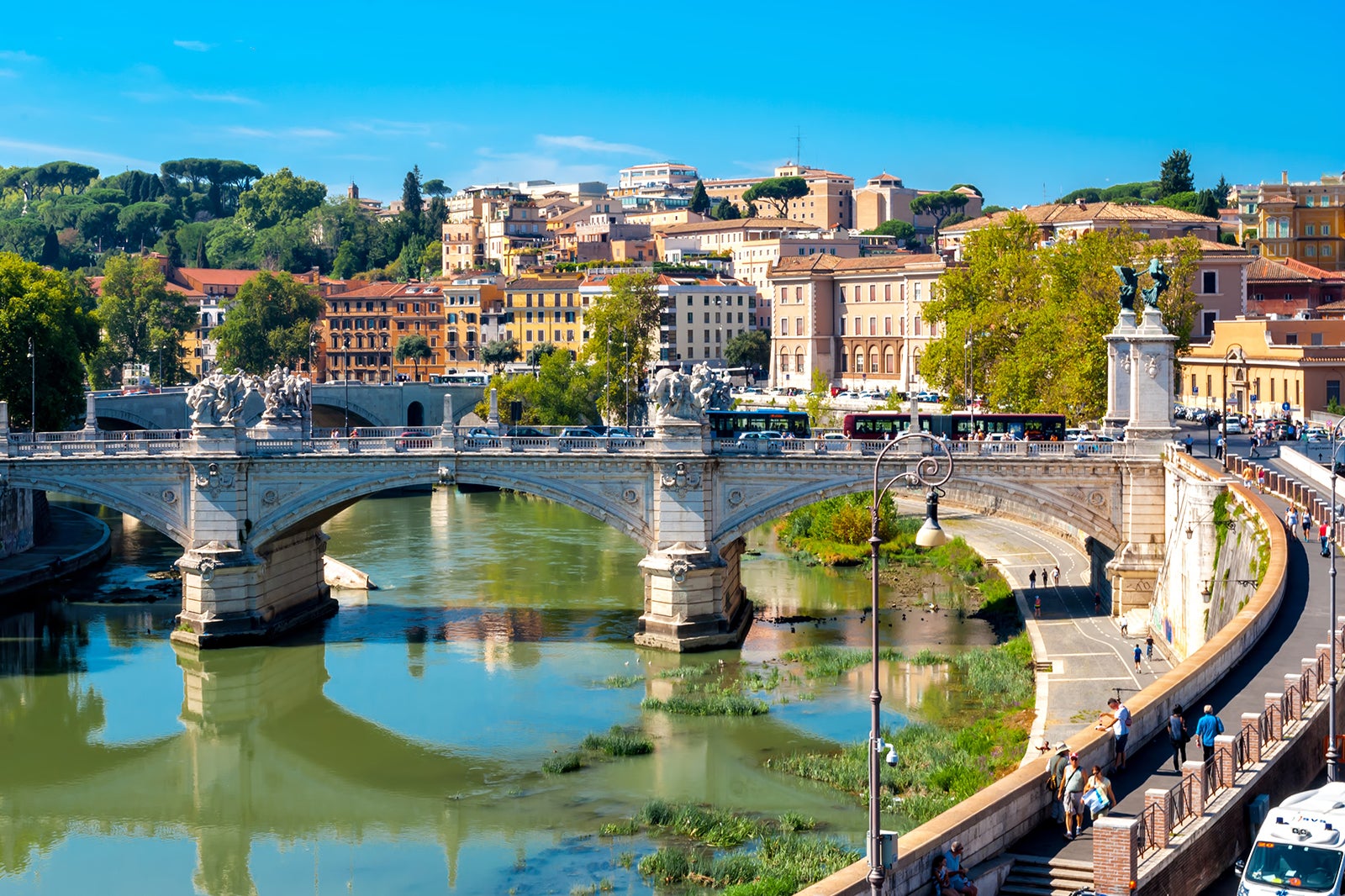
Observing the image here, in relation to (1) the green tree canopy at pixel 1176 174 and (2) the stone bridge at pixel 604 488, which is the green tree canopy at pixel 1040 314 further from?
(1) the green tree canopy at pixel 1176 174

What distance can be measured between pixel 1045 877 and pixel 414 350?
109m

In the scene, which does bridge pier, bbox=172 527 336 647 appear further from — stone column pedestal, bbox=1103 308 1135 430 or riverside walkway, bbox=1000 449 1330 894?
stone column pedestal, bbox=1103 308 1135 430

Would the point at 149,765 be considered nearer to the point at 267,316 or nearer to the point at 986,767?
the point at 986,767

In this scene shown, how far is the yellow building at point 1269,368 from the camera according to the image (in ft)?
190

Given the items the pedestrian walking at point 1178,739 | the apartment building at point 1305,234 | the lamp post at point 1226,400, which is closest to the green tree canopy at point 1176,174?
the apartment building at point 1305,234

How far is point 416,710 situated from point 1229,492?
19178 mm

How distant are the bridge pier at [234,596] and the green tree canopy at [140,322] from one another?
65.2 m

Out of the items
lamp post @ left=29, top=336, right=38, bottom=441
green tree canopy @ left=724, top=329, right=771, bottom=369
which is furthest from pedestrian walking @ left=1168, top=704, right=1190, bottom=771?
green tree canopy @ left=724, top=329, right=771, bottom=369

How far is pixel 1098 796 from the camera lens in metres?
18.6

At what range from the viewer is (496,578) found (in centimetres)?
5519

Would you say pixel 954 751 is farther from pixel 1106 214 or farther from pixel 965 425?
pixel 1106 214

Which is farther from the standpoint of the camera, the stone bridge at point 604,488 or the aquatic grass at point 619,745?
the stone bridge at point 604,488

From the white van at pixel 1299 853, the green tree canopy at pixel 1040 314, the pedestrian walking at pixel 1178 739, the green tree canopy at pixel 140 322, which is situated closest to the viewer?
the white van at pixel 1299 853

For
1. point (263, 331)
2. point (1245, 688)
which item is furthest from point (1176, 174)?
point (1245, 688)
